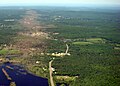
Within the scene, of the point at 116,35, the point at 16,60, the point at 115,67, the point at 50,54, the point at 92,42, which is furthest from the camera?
the point at 116,35

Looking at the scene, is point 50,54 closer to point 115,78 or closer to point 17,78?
point 17,78

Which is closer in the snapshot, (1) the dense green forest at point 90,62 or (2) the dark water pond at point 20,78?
(2) the dark water pond at point 20,78

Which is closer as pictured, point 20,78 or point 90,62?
point 20,78

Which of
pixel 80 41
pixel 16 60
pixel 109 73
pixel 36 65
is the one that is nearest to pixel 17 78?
pixel 36 65

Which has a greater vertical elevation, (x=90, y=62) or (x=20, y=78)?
(x=90, y=62)

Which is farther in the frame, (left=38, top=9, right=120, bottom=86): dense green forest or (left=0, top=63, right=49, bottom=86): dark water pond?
(left=38, top=9, right=120, bottom=86): dense green forest

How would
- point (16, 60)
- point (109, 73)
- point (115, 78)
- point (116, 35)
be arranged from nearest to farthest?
point (115, 78) → point (109, 73) → point (16, 60) → point (116, 35)

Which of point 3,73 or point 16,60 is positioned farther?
point 16,60
